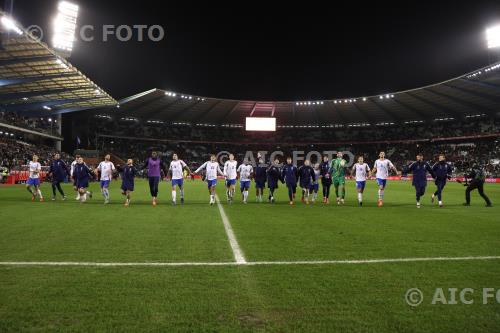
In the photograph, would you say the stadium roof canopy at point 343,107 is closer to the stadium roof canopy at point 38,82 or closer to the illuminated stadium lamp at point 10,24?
the stadium roof canopy at point 38,82

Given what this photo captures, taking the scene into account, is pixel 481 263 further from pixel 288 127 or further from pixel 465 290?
pixel 288 127

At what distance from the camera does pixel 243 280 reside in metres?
4.47

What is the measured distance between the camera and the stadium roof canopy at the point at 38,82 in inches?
1028

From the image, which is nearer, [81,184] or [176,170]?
[176,170]

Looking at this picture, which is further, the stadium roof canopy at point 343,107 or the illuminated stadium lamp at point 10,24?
the stadium roof canopy at point 343,107

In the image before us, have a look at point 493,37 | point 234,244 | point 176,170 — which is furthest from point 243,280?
point 493,37

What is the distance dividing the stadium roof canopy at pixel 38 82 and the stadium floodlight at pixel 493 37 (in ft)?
135

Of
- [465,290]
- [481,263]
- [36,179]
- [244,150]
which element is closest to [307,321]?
[465,290]

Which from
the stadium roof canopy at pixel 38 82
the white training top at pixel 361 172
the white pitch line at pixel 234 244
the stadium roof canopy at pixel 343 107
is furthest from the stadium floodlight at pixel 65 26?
the white pitch line at pixel 234 244

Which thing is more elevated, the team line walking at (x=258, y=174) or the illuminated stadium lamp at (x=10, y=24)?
the illuminated stadium lamp at (x=10, y=24)
